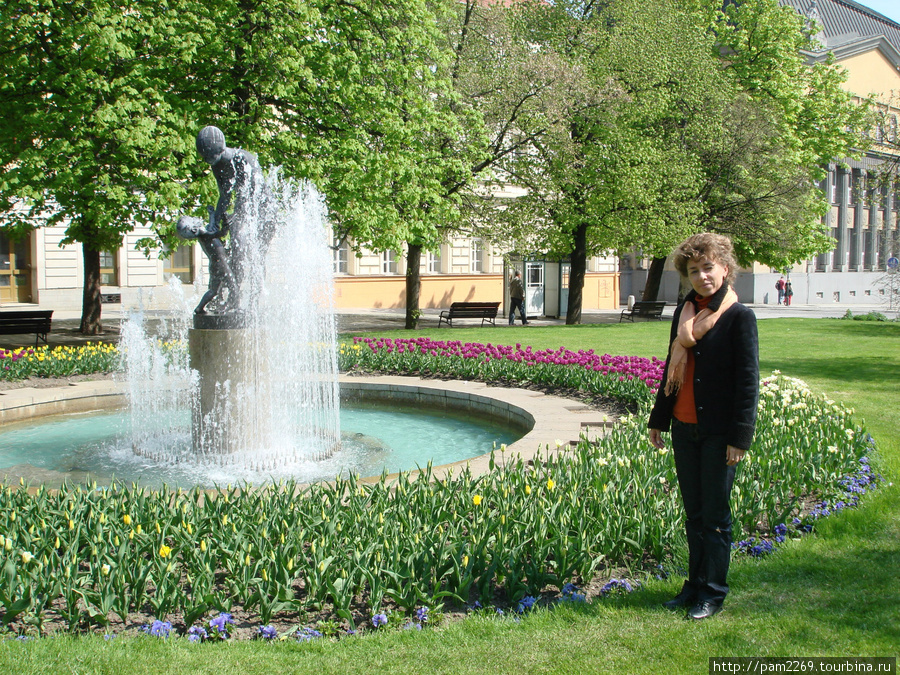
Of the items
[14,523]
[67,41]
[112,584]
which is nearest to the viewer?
[112,584]

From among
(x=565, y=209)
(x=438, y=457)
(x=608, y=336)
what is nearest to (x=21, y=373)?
(x=438, y=457)

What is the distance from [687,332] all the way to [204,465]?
497cm

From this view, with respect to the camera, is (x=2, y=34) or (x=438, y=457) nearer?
(x=438, y=457)

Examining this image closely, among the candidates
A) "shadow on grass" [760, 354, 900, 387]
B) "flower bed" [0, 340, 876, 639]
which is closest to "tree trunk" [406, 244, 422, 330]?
"shadow on grass" [760, 354, 900, 387]

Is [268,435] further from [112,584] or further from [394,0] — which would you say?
[394,0]

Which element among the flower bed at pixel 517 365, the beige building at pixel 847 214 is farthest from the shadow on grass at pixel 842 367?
the beige building at pixel 847 214

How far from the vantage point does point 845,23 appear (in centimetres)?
4775

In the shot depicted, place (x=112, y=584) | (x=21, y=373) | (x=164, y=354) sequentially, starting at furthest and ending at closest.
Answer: (x=164, y=354)
(x=21, y=373)
(x=112, y=584)

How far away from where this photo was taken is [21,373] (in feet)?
37.5

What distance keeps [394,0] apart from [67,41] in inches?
239

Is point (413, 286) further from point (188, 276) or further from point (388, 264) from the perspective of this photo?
point (388, 264)

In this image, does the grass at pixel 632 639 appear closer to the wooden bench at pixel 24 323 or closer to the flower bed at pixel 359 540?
the flower bed at pixel 359 540

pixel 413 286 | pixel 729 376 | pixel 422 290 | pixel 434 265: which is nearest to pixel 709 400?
pixel 729 376

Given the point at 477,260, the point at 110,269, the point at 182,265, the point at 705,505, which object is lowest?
the point at 705,505
